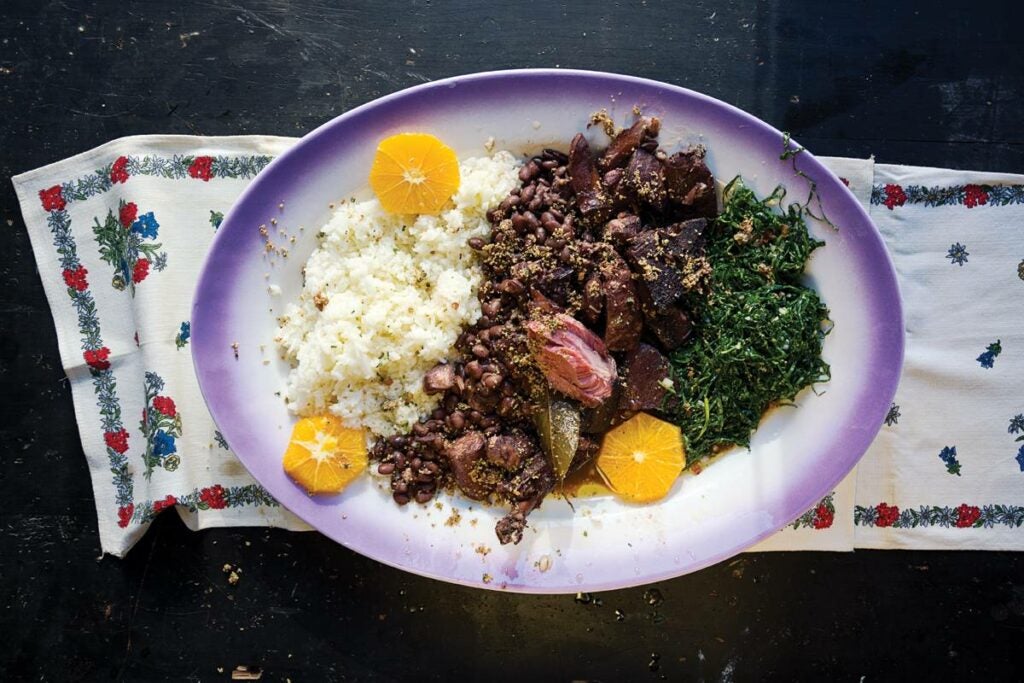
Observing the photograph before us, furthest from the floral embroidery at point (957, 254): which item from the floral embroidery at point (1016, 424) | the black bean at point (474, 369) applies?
the black bean at point (474, 369)

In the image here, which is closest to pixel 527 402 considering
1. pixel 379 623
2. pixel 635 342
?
pixel 635 342

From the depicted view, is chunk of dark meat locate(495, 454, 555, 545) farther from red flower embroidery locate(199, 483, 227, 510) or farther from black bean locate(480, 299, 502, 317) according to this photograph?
red flower embroidery locate(199, 483, 227, 510)

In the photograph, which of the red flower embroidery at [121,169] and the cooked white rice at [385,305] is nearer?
the cooked white rice at [385,305]

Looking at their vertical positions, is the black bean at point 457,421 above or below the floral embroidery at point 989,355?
below

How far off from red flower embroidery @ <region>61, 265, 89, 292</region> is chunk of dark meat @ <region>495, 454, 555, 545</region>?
251cm

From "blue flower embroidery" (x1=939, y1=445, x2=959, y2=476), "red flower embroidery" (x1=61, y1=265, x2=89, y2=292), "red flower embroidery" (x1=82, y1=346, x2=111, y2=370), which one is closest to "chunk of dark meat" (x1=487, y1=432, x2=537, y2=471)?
"red flower embroidery" (x1=82, y1=346, x2=111, y2=370)

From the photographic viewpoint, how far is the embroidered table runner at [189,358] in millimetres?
3688

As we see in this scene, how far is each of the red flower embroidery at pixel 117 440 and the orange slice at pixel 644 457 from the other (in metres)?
2.57

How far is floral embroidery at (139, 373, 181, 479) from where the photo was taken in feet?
12.2

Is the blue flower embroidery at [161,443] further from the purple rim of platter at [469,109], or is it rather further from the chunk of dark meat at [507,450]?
the chunk of dark meat at [507,450]

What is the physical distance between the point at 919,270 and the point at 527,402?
221 cm

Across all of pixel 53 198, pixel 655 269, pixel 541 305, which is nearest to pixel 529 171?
pixel 541 305

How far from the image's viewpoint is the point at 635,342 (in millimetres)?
3355

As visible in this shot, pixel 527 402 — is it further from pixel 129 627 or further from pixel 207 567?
pixel 129 627
